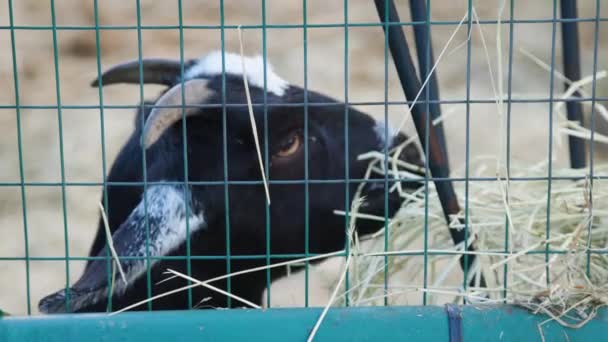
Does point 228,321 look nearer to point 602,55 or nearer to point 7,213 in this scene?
point 7,213

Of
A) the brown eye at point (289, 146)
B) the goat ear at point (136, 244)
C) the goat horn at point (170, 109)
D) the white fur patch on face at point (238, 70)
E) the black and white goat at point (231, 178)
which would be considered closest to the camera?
the goat ear at point (136, 244)

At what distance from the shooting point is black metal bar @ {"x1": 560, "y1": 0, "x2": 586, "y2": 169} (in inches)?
93.1

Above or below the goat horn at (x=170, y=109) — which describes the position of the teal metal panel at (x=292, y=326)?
below

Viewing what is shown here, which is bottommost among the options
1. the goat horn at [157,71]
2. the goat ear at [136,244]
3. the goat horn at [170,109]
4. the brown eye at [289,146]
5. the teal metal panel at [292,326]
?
the teal metal panel at [292,326]

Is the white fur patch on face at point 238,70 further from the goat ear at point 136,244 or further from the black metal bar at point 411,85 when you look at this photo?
the black metal bar at point 411,85

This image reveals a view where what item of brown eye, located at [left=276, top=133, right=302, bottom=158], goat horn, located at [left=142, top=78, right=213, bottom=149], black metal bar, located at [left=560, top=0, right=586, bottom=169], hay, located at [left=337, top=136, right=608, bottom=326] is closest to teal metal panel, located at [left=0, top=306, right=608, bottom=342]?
hay, located at [left=337, top=136, right=608, bottom=326]

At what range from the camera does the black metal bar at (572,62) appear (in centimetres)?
237

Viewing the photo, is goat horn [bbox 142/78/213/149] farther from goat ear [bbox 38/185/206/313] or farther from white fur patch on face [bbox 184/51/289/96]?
white fur patch on face [bbox 184/51/289/96]

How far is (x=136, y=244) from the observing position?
2.55m

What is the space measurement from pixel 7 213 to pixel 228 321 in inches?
183

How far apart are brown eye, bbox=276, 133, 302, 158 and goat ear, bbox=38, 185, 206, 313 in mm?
357

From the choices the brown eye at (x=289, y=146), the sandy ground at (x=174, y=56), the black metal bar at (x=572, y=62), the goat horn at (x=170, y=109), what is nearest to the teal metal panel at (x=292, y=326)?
the goat horn at (x=170, y=109)

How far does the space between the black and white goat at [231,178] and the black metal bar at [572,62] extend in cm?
59

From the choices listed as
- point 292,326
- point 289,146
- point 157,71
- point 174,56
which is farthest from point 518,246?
point 174,56
